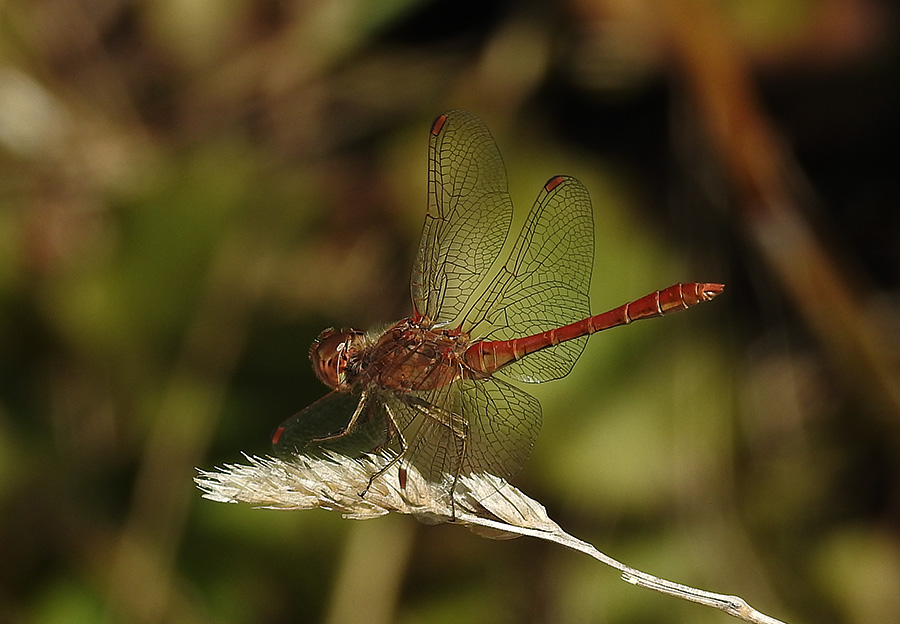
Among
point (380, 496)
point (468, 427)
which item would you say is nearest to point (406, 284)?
point (468, 427)

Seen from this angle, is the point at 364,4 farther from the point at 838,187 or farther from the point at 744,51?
the point at 838,187

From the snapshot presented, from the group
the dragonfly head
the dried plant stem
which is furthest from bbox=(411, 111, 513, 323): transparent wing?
the dried plant stem

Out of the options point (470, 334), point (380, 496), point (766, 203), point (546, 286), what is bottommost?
point (380, 496)

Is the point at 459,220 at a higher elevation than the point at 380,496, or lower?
higher

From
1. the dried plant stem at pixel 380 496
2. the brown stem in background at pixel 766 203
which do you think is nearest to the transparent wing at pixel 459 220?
the dried plant stem at pixel 380 496

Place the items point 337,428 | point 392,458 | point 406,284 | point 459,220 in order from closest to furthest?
point 392,458 < point 337,428 < point 459,220 < point 406,284

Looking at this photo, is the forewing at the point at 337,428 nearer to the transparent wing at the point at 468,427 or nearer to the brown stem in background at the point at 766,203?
the transparent wing at the point at 468,427

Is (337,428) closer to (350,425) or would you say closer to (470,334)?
(350,425)
